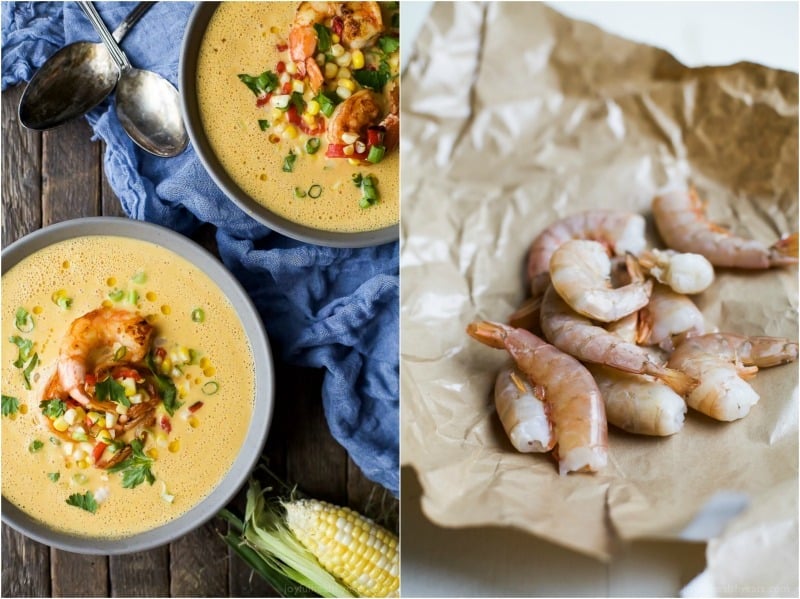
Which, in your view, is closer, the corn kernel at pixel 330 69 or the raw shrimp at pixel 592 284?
the raw shrimp at pixel 592 284

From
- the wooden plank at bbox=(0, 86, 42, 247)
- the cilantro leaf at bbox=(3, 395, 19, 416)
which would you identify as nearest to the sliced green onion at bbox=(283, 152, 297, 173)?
the wooden plank at bbox=(0, 86, 42, 247)

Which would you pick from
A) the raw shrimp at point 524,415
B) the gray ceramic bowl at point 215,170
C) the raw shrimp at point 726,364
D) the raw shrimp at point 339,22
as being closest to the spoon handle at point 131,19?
the gray ceramic bowl at point 215,170

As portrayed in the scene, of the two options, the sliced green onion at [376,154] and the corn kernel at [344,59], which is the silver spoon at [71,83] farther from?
the sliced green onion at [376,154]

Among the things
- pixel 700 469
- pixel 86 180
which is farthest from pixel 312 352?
pixel 700 469

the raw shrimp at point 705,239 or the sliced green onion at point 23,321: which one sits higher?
the raw shrimp at point 705,239

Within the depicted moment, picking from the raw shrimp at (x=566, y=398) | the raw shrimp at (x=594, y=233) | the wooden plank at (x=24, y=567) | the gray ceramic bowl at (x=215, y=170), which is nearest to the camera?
the raw shrimp at (x=566, y=398)

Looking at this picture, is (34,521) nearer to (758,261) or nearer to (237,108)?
(237,108)

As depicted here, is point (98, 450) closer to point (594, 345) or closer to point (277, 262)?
point (277, 262)
